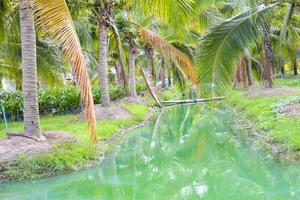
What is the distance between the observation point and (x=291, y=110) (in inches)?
487

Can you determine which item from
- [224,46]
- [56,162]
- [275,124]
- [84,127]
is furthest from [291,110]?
[56,162]

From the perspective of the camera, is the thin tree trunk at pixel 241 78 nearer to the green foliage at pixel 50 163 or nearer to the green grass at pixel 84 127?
the green grass at pixel 84 127

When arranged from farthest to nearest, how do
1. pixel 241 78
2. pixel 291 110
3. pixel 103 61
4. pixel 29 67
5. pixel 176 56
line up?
pixel 241 78
pixel 103 61
pixel 291 110
pixel 29 67
pixel 176 56

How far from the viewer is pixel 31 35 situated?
30.1ft

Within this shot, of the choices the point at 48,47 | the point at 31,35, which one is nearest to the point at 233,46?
the point at 31,35

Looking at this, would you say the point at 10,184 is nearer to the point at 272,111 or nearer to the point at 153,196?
the point at 153,196

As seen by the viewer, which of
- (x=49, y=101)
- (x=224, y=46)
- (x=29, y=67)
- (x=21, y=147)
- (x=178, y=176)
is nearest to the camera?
(x=224, y=46)

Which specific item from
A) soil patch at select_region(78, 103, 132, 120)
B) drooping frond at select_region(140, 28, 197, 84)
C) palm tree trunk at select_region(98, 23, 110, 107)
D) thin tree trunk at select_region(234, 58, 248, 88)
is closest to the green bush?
soil patch at select_region(78, 103, 132, 120)

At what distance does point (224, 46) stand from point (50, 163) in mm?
3879

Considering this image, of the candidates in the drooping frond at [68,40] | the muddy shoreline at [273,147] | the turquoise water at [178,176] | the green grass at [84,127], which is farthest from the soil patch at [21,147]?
the muddy shoreline at [273,147]

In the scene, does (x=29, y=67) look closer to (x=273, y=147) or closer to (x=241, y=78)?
(x=273, y=147)

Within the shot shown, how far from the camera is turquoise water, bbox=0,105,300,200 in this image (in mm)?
7047

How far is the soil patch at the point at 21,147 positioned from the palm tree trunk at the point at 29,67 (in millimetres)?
268

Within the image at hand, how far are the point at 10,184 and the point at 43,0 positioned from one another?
3.31 metres
